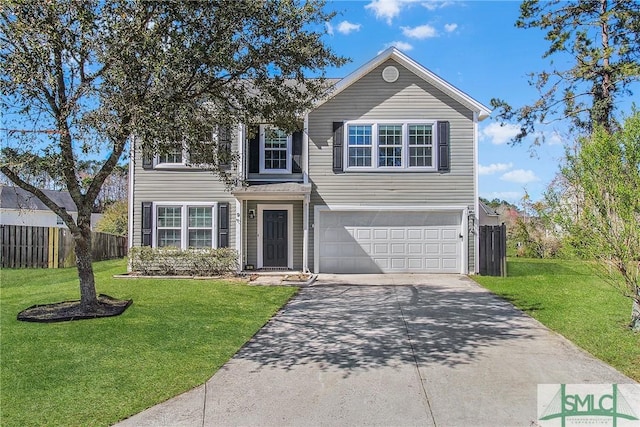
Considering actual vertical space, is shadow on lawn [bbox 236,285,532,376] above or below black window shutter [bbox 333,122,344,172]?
below

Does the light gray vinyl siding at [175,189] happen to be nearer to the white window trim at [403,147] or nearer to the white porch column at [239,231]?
the white porch column at [239,231]

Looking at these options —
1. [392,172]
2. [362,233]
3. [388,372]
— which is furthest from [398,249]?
[388,372]

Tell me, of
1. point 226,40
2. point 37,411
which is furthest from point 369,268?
point 37,411

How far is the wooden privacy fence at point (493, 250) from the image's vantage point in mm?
14141

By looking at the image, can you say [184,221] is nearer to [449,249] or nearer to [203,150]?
[203,150]

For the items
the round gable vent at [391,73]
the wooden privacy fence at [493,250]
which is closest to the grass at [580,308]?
the wooden privacy fence at [493,250]

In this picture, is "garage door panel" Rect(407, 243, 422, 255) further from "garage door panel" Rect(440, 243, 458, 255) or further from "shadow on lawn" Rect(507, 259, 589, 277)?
"shadow on lawn" Rect(507, 259, 589, 277)

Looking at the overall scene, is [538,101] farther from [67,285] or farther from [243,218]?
[67,285]

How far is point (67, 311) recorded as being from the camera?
26.3 feet

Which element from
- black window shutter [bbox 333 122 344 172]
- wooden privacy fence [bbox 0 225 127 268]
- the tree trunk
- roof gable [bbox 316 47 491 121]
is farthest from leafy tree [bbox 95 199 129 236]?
the tree trunk

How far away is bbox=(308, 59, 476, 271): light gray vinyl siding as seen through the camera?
1460 cm

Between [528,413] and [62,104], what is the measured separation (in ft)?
25.4

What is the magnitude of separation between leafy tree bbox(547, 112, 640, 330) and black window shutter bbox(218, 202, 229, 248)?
1022 cm

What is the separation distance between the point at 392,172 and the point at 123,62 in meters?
9.72
